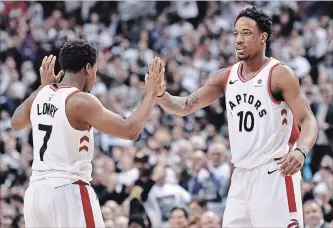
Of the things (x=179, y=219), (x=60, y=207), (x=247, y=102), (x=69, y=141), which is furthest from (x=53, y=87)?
(x=179, y=219)

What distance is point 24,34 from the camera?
21.3 m

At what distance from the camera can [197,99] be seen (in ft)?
30.6

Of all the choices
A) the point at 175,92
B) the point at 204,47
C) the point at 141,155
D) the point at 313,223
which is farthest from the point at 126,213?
the point at 204,47

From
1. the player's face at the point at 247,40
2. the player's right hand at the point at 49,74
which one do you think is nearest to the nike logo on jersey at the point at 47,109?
the player's right hand at the point at 49,74

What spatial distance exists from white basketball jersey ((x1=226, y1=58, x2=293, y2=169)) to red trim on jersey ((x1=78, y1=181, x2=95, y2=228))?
4.88 ft

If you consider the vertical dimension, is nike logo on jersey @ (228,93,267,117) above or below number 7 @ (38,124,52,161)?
above

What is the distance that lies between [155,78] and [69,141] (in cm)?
100

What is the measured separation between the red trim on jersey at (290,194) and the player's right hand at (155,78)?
4.78 ft

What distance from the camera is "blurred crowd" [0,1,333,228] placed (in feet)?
46.3

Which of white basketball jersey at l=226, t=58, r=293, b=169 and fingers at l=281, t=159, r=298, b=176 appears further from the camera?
white basketball jersey at l=226, t=58, r=293, b=169

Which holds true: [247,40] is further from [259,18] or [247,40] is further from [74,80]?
[74,80]

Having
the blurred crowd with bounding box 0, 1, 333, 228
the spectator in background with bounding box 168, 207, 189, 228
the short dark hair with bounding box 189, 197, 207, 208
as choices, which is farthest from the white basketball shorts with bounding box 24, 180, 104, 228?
the short dark hair with bounding box 189, 197, 207, 208

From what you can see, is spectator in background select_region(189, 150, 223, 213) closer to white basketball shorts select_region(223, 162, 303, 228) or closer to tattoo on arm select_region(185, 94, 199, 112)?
tattoo on arm select_region(185, 94, 199, 112)

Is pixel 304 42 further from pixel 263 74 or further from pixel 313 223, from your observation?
pixel 263 74
